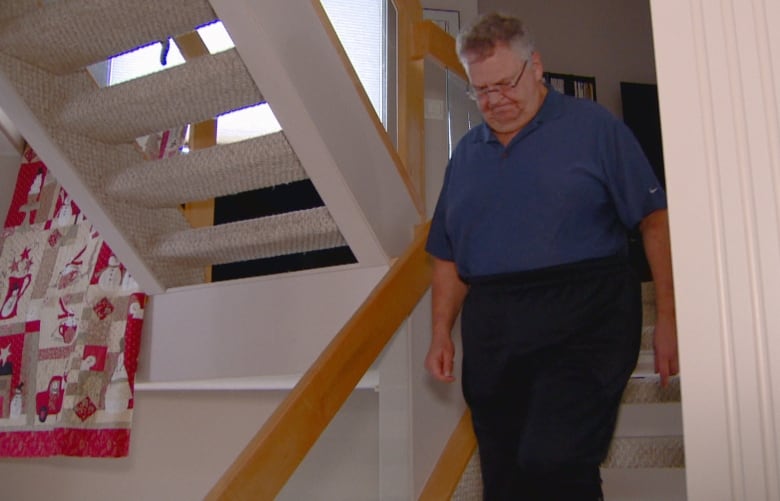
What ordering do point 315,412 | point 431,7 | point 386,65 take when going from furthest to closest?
1. point 431,7
2. point 386,65
3. point 315,412

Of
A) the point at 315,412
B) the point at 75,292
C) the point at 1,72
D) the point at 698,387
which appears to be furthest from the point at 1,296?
the point at 698,387

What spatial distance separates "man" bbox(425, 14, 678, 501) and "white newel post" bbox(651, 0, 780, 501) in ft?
2.75

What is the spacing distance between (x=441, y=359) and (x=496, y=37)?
2.30 feet

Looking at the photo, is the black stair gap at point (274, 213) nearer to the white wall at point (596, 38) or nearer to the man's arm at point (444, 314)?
the man's arm at point (444, 314)

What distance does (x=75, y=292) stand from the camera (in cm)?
240

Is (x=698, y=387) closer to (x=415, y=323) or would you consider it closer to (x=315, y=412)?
(x=315, y=412)

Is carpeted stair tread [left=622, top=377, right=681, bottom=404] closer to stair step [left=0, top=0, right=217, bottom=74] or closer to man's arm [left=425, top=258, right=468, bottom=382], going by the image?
man's arm [left=425, top=258, right=468, bottom=382]

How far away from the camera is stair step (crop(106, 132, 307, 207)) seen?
68.5 inches

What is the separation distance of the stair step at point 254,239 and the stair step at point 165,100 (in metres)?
0.31

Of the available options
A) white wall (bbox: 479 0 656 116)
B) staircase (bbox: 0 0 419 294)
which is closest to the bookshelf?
white wall (bbox: 479 0 656 116)

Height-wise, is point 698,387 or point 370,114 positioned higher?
point 370,114

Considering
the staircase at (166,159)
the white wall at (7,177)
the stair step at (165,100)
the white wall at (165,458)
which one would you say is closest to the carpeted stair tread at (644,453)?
the staircase at (166,159)

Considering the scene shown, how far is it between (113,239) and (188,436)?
90 cm

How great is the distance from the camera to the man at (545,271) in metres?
1.38
